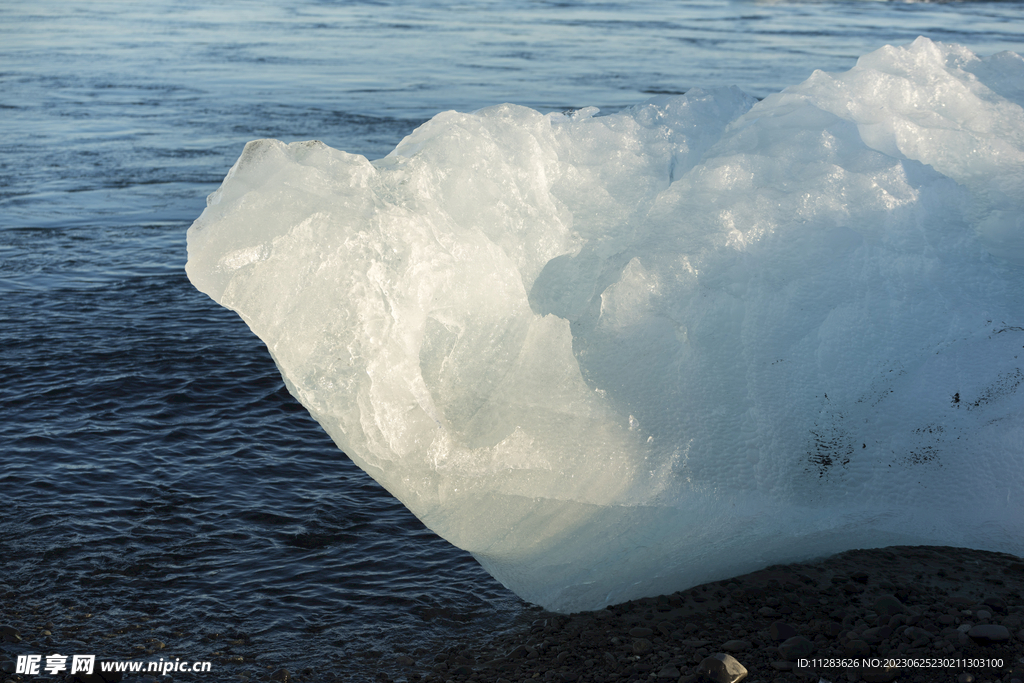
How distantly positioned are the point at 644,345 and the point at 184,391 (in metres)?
4.37

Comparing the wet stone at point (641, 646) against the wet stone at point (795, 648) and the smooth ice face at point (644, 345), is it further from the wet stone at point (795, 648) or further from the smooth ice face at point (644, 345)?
the wet stone at point (795, 648)

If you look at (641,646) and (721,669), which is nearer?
(721,669)

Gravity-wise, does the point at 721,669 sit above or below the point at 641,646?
below

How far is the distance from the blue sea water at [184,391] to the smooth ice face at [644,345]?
1065 millimetres

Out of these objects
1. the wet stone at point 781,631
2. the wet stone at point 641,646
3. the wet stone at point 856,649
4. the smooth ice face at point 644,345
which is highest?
the smooth ice face at point 644,345

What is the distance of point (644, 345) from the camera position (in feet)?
12.8

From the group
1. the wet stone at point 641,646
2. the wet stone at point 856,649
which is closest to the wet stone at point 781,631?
the wet stone at point 856,649

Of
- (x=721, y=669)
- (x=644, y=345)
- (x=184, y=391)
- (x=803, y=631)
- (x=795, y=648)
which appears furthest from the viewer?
(x=184, y=391)

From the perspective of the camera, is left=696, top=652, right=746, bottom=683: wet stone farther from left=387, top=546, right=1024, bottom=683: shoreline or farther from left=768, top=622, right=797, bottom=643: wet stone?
left=768, top=622, right=797, bottom=643: wet stone

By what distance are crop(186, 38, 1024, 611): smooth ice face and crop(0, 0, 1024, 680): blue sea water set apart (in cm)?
106

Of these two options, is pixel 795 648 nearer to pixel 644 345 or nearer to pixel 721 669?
pixel 721 669

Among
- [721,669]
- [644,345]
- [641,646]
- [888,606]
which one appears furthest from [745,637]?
[644,345]

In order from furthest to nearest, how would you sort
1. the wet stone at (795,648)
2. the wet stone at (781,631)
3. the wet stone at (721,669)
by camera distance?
1. the wet stone at (781,631)
2. the wet stone at (795,648)
3. the wet stone at (721,669)

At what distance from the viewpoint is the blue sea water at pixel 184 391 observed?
14.7 ft
